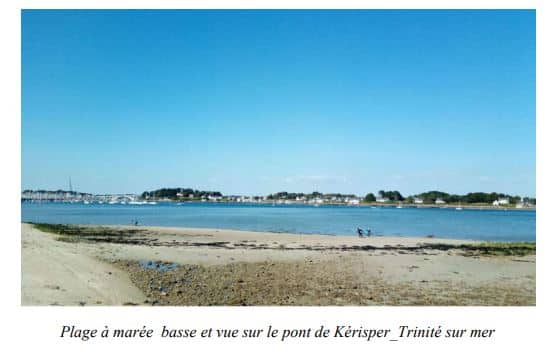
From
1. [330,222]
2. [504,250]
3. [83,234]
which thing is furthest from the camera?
[330,222]

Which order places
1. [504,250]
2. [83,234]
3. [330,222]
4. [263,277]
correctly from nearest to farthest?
[263,277]
[504,250]
[83,234]
[330,222]

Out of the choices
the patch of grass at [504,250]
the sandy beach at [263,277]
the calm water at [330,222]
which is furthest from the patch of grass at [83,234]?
the patch of grass at [504,250]

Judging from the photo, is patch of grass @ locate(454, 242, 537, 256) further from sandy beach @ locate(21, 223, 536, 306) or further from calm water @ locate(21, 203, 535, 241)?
calm water @ locate(21, 203, 535, 241)

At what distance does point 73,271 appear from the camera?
14195mm

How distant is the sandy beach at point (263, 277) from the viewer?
11.4 m

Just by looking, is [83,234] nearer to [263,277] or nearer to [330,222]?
[263,277]

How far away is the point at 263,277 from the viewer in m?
14.5

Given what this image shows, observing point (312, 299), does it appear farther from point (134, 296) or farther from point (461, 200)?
point (461, 200)

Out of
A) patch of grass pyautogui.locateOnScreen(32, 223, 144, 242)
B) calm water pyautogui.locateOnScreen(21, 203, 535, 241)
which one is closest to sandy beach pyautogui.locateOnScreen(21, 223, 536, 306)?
patch of grass pyautogui.locateOnScreen(32, 223, 144, 242)

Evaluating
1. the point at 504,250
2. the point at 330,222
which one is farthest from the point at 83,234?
the point at 330,222
